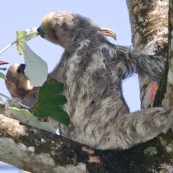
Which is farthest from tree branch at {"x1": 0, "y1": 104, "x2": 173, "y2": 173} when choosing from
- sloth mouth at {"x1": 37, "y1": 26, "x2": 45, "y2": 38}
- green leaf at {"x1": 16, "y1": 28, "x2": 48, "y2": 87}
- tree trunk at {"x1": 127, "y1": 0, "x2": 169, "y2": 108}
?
sloth mouth at {"x1": 37, "y1": 26, "x2": 45, "y2": 38}

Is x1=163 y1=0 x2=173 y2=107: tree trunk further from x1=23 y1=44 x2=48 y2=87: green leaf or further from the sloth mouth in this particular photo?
the sloth mouth

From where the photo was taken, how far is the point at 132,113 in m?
3.82

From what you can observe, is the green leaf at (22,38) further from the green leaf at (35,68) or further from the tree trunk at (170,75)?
the tree trunk at (170,75)

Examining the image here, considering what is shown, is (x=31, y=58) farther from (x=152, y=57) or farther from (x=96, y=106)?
(x=152, y=57)

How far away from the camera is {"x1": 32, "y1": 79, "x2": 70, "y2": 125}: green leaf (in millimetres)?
3414

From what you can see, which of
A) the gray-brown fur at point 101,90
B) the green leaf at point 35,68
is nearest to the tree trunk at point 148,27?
the gray-brown fur at point 101,90

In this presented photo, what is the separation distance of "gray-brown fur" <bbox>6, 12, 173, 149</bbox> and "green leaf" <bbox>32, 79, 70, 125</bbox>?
0.52 meters

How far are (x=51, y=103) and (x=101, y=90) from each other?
2.55ft

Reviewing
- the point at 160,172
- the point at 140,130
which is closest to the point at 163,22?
the point at 140,130

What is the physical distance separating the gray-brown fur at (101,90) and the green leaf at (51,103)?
1.69 feet

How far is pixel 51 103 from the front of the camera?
3.44m

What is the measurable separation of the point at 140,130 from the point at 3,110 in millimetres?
1368

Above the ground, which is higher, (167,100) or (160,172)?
(167,100)

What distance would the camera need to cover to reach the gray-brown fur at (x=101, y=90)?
362cm
